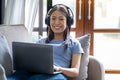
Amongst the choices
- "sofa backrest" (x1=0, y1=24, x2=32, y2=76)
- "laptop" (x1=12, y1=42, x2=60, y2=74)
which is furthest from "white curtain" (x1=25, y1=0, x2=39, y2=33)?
"laptop" (x1=12, y1=42, x2=60, y2=74)

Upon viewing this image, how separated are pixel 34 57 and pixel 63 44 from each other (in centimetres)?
35

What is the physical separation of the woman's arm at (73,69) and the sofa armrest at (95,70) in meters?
0.21

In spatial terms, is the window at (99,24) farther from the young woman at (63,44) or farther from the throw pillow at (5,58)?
the throw pillow at (5,58)

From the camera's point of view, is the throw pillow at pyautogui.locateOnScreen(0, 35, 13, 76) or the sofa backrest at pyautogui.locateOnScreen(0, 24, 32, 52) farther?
the sofa backrest at pyautogui.locateOnScreen(0, 24, 32, 52)

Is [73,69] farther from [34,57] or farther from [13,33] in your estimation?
[13,33]

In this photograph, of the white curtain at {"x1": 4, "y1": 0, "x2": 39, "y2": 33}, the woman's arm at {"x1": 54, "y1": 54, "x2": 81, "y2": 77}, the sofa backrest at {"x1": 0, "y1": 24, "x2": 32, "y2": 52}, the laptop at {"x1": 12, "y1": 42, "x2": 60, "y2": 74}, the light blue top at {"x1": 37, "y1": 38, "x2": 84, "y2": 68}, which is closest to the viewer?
the laptop at {"x1": 12, "y1": 42, "x2": 60, "y2": 74}

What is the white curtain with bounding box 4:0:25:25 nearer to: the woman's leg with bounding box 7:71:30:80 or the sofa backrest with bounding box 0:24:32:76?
the sofa backrest with bounding box 0:24:32:76

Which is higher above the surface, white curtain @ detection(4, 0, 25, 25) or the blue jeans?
white curtain @ detection(4, 0, 25, 25)

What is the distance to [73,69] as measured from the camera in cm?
179

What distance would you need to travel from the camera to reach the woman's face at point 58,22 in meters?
1.93

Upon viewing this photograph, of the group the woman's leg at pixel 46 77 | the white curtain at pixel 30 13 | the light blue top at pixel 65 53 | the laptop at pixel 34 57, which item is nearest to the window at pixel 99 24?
the white curtain at pixel 30 13

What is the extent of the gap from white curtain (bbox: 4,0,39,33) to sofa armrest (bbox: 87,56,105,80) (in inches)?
35.4

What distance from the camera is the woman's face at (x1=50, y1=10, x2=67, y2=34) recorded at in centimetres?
193

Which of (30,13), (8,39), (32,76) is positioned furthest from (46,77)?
(30,13)
